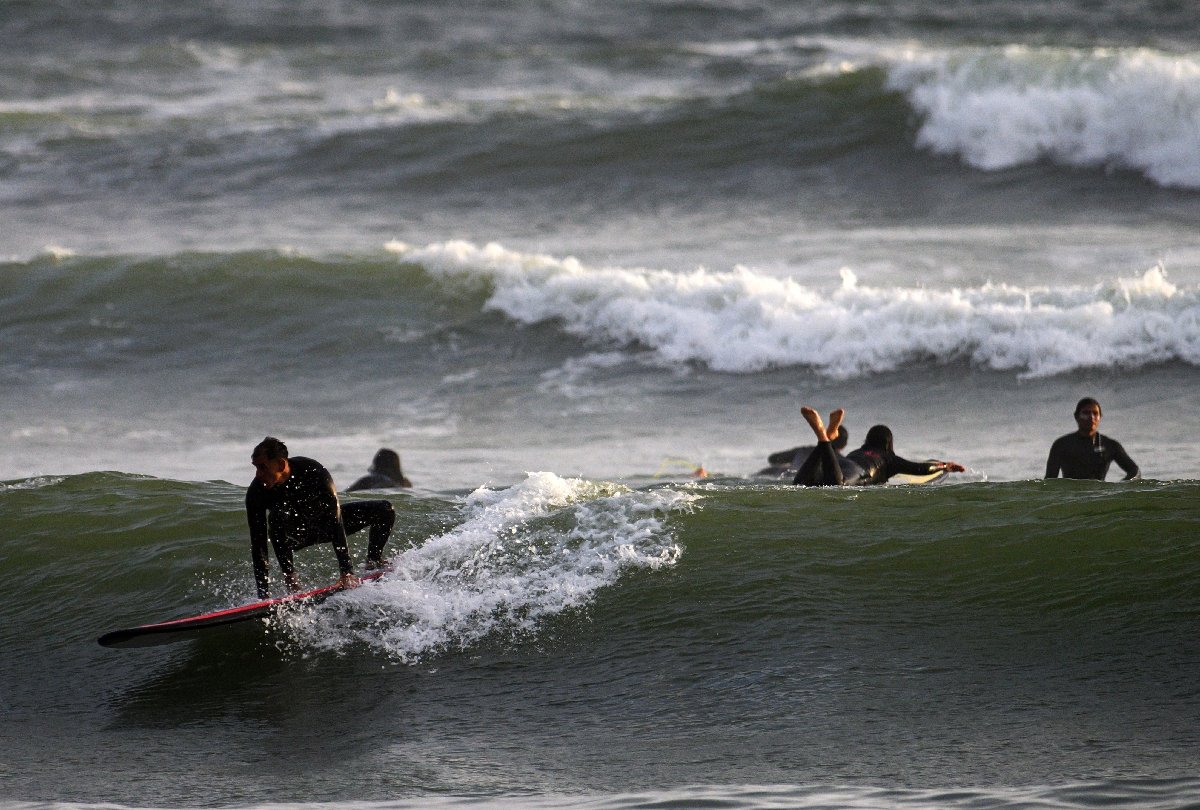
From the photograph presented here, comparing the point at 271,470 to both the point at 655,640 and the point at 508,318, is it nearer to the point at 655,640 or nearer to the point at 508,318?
the point at 655,640

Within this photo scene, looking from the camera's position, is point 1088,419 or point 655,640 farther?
point 1088,419

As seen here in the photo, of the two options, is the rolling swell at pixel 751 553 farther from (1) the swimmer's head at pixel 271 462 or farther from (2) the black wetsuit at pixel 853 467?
(1) the swimmer's head at pixel 271 462

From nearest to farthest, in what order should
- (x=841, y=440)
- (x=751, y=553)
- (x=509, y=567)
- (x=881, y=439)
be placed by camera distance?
(x=509, y=567) → (x=751, y=553) → (x=881, y=439) → (x=841, y=440)

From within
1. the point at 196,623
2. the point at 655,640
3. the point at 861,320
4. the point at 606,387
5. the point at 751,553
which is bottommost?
the point at 655,640

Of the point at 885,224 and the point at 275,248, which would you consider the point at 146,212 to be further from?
the point at 885,224

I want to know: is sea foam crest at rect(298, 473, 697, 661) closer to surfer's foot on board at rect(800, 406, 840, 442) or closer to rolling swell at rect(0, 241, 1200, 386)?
surfer's foot on board at rect(800, 406, 840, 442)

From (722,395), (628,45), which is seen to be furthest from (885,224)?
(628,45)

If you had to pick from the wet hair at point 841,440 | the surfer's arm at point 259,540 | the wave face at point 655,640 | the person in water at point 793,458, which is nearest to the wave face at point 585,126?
the person in water at point 793,458

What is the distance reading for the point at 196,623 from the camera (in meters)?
7.77

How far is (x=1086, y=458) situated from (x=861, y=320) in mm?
5633

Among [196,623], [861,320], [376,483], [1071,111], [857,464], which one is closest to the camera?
[196,623]

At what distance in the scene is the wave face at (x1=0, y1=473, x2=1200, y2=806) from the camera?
21.6 ft

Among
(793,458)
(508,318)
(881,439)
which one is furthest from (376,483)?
(508,318)

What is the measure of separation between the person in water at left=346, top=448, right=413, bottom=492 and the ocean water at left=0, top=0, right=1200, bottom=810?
77cm
